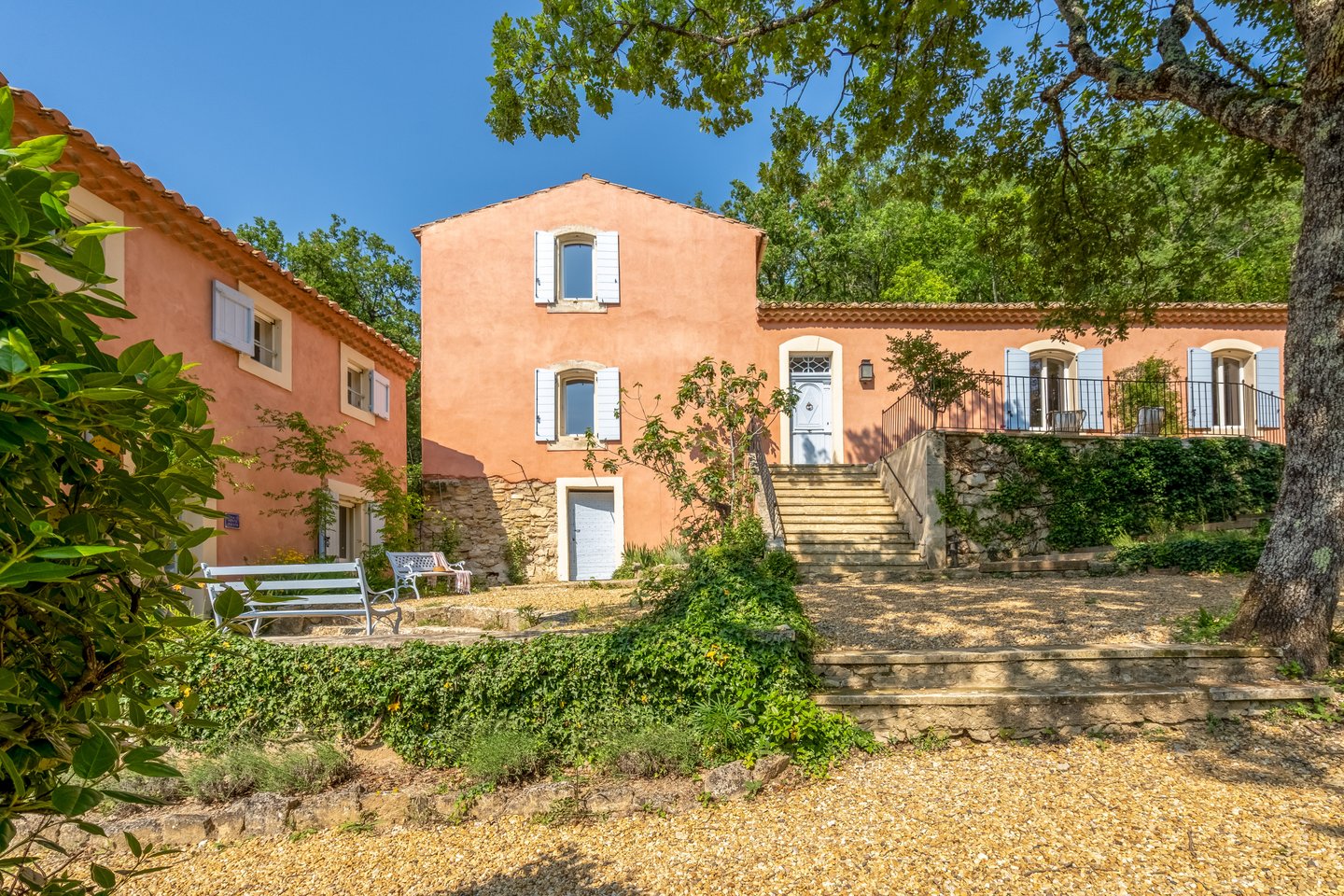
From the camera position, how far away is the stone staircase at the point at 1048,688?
12.6ft

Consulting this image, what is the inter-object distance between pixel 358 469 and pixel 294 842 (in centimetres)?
770

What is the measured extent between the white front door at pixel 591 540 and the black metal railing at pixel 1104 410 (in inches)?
196

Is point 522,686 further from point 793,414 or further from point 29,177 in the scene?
point 793,414

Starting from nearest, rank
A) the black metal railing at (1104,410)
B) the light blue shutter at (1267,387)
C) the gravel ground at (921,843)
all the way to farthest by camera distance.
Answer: the gravel ground at (921,843), the black metal railing at (1104,410), the light blue shutter at (1267,387)

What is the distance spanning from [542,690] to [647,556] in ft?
22.8

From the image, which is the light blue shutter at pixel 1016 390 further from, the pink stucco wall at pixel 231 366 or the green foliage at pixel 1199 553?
the pink stucco wall at pixel 231 366

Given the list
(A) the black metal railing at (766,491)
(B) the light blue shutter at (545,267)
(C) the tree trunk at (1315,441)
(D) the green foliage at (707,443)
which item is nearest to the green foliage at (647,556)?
(D) the green foliage at (707,443)

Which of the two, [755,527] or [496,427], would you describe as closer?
[755,527]

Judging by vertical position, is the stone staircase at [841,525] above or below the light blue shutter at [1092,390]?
below

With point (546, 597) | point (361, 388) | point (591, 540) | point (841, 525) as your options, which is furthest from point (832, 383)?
point (361, 388)

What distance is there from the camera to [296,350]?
910 centimetres

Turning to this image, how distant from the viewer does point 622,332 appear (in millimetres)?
11789

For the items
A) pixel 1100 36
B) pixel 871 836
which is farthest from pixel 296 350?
pixel 1100 36

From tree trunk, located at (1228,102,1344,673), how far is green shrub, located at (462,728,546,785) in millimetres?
4542
